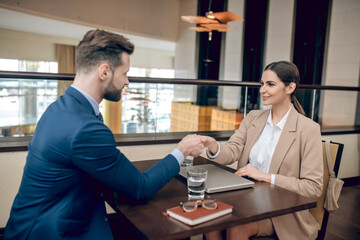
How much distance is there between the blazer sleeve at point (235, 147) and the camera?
185cm

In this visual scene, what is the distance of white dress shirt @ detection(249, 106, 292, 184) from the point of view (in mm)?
1746

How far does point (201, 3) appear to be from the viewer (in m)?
9.23

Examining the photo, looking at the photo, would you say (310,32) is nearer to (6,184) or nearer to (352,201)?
(352,201)

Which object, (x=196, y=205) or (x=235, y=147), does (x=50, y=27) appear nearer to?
(x=235, y=147)

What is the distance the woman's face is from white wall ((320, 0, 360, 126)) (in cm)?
324

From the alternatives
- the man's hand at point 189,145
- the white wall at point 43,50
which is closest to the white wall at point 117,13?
the white wall at point 43,50

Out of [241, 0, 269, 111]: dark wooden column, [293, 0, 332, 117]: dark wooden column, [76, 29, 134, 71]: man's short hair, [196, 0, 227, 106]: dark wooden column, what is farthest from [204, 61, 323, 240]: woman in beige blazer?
[196, 0, 227, 106]: dark wooden column

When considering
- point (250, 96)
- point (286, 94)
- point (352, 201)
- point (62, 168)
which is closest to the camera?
point (62, 168)

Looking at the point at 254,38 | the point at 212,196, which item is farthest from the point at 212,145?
the point at 254,38

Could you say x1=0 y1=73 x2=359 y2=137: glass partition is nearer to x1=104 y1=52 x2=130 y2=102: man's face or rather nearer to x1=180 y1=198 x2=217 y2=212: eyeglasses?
x1=104 y1=52 x2=130 y2=102: man's face

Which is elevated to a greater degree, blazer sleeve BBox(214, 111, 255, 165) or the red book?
blazer sleeve BBox(214, 111, 255, 165)

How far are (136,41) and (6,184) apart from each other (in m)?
7.82

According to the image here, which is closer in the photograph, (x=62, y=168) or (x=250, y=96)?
(x=62, y=168)

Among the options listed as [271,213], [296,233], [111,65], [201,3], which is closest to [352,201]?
[296,233]
